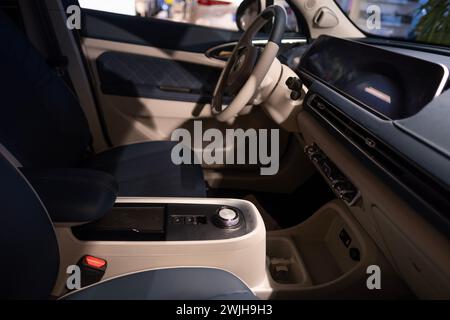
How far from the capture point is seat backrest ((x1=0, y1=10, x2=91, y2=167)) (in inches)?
33.5

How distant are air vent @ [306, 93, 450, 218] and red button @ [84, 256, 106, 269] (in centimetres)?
65

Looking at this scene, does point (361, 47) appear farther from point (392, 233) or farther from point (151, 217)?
point (151, 217)

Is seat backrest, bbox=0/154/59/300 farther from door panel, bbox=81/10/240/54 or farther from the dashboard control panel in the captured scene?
door panel, bbox=81/10/240/54

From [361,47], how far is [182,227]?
2.34 feet

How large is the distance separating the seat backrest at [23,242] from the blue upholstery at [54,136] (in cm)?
26

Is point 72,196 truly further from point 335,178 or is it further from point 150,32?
point 150,32

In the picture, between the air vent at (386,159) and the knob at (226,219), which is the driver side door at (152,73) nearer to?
the air vent at (386,159)

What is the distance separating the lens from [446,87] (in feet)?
2.30

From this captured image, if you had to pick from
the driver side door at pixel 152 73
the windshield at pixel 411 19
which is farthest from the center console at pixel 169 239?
the windshield at pixel 411 19

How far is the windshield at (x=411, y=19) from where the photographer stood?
4.88 feet

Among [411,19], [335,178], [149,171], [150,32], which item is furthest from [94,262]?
[411,19]

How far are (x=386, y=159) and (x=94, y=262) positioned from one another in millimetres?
678

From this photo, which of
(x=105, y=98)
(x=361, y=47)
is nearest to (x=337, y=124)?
(x=361, y=47)

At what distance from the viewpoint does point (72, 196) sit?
726 millimetres
